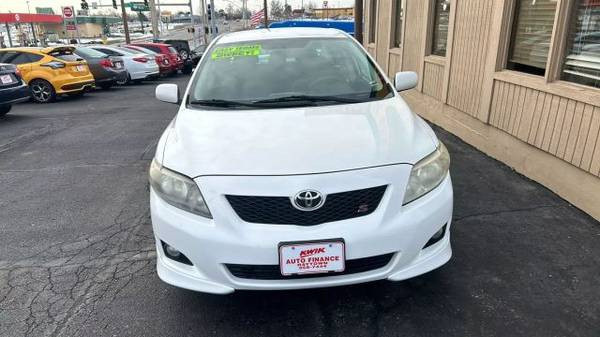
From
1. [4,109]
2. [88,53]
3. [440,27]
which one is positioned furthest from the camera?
[88,53]

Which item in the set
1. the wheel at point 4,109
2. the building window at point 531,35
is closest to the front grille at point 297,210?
the building window at point 531,35

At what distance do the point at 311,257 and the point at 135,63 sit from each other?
638 inches

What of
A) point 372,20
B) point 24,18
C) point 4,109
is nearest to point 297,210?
point 4,109

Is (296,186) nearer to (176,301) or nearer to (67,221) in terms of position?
(176,301)

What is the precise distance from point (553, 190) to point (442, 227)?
2518 mm

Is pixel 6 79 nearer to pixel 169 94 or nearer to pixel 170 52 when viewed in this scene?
pixel 169 94

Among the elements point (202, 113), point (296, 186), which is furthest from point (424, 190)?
point (202, 113)

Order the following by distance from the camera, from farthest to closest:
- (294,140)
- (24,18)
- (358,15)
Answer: (24,18), (358,15), (294,140)

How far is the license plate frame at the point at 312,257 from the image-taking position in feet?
7.38

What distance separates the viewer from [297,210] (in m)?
2.28

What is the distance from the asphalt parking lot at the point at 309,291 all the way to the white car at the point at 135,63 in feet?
40.0

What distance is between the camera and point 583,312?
8.72 feet

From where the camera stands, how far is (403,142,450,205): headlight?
2.43 meters

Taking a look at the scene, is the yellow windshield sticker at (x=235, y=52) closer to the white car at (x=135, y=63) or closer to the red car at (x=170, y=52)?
the white car at (x=135, y=63)
